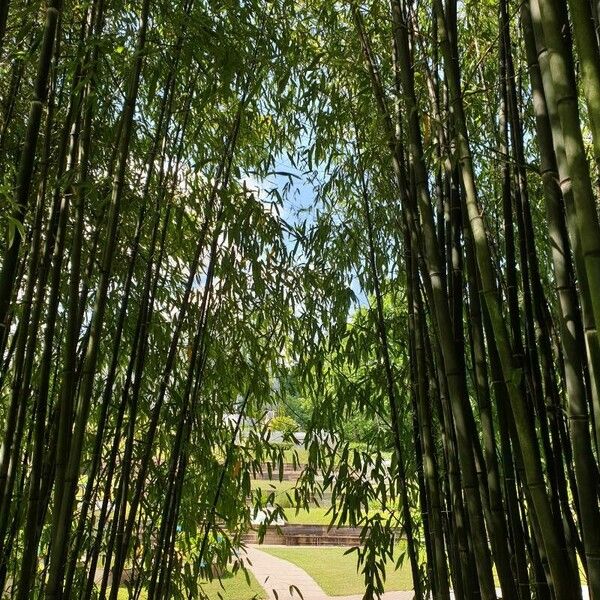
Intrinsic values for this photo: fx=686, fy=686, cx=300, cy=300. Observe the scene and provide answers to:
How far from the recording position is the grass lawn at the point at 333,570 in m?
8.71

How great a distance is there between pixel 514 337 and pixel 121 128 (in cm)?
145

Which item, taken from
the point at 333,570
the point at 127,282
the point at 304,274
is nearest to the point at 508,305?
the point at 127,282

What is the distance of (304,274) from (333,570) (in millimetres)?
7379

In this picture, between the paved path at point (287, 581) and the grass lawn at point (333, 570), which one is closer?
the paved path at point (287, 581)

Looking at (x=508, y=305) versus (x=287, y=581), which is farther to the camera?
(x=287, y=581)

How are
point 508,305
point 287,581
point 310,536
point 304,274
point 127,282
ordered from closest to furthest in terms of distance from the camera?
point 508,305
point 127,282
point 304,274
point 287,581
point 310,536

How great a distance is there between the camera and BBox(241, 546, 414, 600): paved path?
8312mm

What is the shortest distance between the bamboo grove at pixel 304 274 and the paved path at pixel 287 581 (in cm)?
514

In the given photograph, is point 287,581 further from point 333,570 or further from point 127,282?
point 127,282

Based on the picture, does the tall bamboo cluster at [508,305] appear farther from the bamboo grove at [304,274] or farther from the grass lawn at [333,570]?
the grass lawn at [333,570]

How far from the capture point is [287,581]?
880cm

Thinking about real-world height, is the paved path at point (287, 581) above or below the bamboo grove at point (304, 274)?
below

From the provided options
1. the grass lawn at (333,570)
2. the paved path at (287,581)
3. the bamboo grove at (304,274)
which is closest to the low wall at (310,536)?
the grass lawn at (333,570)

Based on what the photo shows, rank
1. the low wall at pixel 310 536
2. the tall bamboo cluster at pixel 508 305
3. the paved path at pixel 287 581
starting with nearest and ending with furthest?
the tall bamboo cluster at pixel 508 305 → the paved path at pixel 287 581 → the low wall at pixel 310 536
